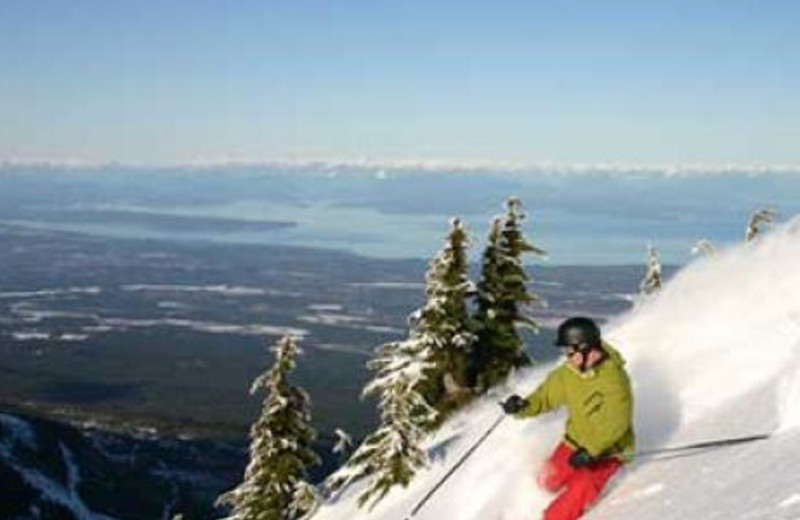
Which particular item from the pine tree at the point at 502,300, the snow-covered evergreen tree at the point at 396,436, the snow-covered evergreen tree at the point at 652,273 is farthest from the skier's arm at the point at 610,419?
the snow-covered evergreen tree at the point at 652,273

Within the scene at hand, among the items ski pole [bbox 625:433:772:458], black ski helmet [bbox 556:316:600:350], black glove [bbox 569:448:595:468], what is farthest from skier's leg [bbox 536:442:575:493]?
black ski helmet [bbox 556:316:600:350]

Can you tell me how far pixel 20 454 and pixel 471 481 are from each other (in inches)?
6324

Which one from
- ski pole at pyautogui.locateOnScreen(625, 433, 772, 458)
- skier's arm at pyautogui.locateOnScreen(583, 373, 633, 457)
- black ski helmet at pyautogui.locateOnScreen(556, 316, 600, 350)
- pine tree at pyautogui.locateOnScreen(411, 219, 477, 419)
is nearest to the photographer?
black ski helmet at pyautogui.locateOnScreen(556, 316, 600, 350)

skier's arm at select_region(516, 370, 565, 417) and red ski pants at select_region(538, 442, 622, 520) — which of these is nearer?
red ski pants at select_region(538, 442, 622, 520)

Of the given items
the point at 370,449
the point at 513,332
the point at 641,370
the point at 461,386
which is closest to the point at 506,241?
the point at 513,332

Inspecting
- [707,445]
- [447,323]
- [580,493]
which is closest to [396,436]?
[447,323]

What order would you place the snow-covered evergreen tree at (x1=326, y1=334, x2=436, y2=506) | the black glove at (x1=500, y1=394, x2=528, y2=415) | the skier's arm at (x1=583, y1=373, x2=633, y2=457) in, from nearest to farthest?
the skier's arm at (x1=583, y1=373, x2=633, y2=457) → the black glove at (x1=500, y1=394, x2=528, y2=415) → the snow-covered evergreen tree at (x1=326, y1=334, x2=436, y2=506)

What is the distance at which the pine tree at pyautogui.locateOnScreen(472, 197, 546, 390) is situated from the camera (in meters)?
36.9

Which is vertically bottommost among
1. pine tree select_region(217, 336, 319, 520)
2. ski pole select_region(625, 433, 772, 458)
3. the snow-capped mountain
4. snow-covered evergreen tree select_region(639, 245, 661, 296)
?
the snow-capped mountain

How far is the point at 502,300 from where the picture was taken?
37.4m

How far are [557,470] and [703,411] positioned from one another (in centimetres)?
222

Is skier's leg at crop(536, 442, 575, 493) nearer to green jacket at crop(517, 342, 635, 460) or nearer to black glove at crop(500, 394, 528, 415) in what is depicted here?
green jacket at crop(517, 342, 635, 460)

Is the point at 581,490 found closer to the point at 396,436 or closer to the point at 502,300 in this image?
the point at 396,436

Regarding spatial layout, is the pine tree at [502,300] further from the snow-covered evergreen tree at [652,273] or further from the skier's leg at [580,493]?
the skier's leg at [580,493]
